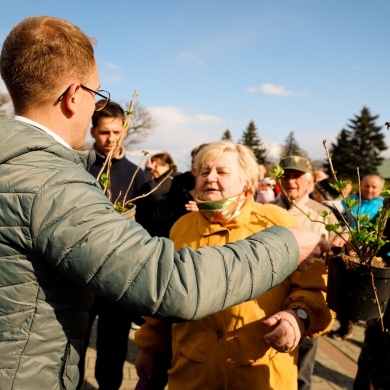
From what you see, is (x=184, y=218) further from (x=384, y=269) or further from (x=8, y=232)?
(x=8, y=232)

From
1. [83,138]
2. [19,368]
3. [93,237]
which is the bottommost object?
[19,368]

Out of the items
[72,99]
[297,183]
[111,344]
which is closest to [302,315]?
[72,99]

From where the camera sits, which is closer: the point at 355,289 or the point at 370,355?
the point at 355,289

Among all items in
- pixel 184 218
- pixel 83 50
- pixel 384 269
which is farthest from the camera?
pixel 184 218

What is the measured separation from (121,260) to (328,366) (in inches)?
187

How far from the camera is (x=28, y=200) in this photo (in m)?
1.16

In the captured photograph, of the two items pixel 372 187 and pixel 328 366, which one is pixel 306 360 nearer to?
pixel 328 366

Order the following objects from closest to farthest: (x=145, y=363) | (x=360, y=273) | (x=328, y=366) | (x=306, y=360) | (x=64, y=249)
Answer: (x=64, y=249)
(x=360, y=273)
(x=145, y=363)
(x=306, y=360)
(x=328, y=366)

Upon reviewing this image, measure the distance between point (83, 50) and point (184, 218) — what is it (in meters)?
1.48

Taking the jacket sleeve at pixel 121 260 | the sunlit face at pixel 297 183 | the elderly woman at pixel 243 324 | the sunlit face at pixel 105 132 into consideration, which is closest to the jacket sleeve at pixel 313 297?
the elderly woman at pixel 243 324

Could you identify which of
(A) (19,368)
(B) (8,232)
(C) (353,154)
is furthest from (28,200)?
(C) (353,154)

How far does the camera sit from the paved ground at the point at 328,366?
4.42 metres

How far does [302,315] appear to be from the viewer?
197 cm

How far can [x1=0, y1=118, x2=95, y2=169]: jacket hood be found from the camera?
1.20 m
